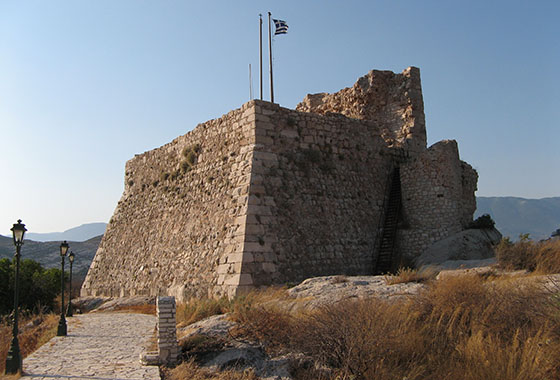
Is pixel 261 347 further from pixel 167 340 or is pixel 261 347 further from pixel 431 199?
pixel 431 199

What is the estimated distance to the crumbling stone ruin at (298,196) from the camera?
14.6 metres

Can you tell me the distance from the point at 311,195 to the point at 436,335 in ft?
27.7

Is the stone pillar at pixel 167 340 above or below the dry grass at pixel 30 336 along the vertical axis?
above

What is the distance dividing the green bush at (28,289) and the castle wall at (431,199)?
50.5ft

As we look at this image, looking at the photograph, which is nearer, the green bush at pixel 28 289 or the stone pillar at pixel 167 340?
the stone pillar at pixel 167 340

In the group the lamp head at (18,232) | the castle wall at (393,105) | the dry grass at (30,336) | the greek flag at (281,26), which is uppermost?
the greek flag at (281,26)

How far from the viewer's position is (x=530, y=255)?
38.1 feet

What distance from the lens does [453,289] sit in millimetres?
8672

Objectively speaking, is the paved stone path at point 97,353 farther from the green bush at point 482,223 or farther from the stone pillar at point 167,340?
the green bush at point 482,223

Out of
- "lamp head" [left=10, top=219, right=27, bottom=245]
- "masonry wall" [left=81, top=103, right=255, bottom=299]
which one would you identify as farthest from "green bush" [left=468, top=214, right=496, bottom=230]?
"lamp head" [left=10, top=219, right=27, bottom=245]

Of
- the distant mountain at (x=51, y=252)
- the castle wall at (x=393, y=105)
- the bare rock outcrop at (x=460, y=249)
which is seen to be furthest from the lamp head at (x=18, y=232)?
the distant mountain at (x=51, y=252)

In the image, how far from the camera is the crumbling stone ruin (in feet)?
48.0

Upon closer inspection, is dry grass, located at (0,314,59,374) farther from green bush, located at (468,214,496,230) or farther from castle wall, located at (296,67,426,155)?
green bush, located at (468,214,496,230)

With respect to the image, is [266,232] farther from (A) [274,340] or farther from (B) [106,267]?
(B) [106,267]
